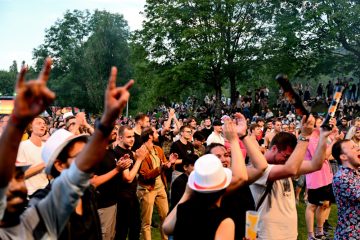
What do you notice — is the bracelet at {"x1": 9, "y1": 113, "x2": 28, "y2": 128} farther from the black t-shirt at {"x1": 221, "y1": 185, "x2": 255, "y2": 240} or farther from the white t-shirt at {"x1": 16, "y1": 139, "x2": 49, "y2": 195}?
the white t-shirt at {"x1": 16, "y1": 139, "x2": 49, "y2": 195}

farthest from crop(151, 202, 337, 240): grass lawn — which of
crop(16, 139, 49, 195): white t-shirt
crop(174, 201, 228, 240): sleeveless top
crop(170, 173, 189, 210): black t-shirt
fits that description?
crop(174, 201, 228, 240): sleeveless top

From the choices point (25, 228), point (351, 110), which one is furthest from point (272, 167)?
point (351, 110)

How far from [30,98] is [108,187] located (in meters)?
4.26

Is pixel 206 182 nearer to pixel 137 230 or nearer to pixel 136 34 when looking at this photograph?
pixel 137 230

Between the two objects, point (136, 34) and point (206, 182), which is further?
point (136, 34)

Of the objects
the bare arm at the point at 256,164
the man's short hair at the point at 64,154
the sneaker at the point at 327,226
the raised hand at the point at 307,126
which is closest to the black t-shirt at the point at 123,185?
the bare arm at the point at 256,164

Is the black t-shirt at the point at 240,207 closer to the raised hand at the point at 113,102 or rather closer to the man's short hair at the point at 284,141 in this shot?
the man's short hair at the point at 284,141

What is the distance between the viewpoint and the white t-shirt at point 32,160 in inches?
214

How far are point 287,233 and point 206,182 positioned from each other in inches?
76.1

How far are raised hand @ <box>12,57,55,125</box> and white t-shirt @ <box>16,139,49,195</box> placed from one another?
11.9ft

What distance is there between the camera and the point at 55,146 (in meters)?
2.81

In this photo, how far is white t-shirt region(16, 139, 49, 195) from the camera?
5.44 m

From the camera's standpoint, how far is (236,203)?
417 cm

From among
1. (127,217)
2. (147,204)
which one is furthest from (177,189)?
(147,204)
